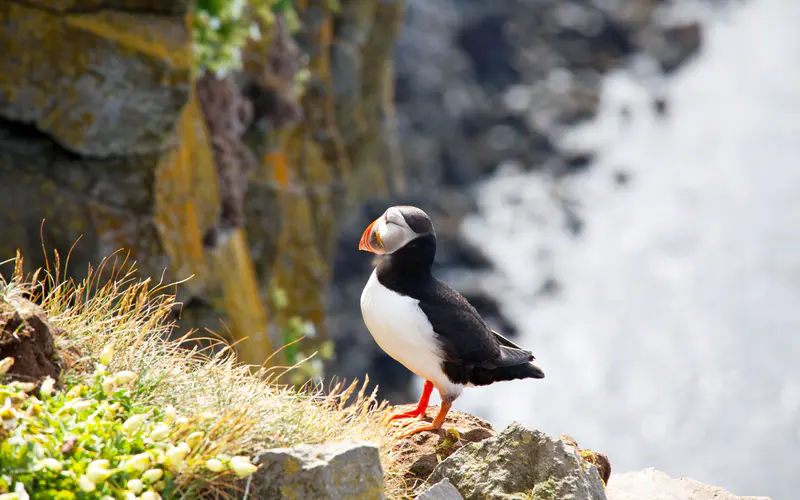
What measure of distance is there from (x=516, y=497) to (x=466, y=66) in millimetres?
29101

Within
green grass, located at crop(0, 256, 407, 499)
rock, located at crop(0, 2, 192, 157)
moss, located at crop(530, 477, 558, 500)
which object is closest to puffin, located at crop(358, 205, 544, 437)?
green grass, located at crop(0, 256, 407, 499)

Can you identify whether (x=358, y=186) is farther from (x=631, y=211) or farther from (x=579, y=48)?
(x=579, y=48)

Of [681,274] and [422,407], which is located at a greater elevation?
[681,274]

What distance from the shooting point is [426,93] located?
30.2m

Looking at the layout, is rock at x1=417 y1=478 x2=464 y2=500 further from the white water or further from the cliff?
the white water

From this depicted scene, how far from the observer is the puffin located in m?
4.59

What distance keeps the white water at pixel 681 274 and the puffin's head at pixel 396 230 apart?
16.3m

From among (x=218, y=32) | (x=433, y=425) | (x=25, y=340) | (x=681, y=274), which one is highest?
(x=681, y=274)

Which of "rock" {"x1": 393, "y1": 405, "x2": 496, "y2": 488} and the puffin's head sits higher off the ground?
the puffin's head

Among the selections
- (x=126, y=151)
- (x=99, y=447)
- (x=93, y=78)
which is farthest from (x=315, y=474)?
(x=93, y=78)

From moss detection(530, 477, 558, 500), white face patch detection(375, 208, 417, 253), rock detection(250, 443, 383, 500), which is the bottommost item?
rock detection(250, 443, 383, 500)

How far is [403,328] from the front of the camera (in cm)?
457

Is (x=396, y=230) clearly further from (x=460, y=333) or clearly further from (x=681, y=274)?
(x=681, y=274)

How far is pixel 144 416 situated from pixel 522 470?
6.04 ft
